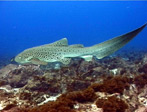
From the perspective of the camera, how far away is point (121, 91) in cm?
564

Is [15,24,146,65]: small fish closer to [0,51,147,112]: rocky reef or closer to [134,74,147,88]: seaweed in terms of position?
[0,51,147,112]: rocky reef

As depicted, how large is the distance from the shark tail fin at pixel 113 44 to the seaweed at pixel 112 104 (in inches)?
60.1

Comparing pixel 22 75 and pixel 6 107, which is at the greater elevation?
pixel 22 75

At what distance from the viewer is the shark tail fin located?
189 inches

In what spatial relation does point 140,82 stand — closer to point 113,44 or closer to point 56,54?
A: point 113,44

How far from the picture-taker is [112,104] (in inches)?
184

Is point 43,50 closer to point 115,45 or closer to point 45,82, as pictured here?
point 45,82

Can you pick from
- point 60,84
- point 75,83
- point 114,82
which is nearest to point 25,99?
point 60,84

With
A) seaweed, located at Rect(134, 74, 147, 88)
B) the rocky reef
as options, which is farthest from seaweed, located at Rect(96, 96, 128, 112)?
seaweed, located at Rect(134, 74, 147, 88)

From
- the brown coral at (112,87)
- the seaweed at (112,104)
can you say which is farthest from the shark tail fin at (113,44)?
the seaweed at (112,104)

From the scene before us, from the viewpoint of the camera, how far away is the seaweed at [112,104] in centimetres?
462

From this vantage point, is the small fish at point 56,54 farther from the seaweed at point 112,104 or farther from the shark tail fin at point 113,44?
the seaweed at point 112,104

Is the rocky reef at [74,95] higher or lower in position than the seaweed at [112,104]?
higher

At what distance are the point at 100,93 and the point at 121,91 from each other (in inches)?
28.0
